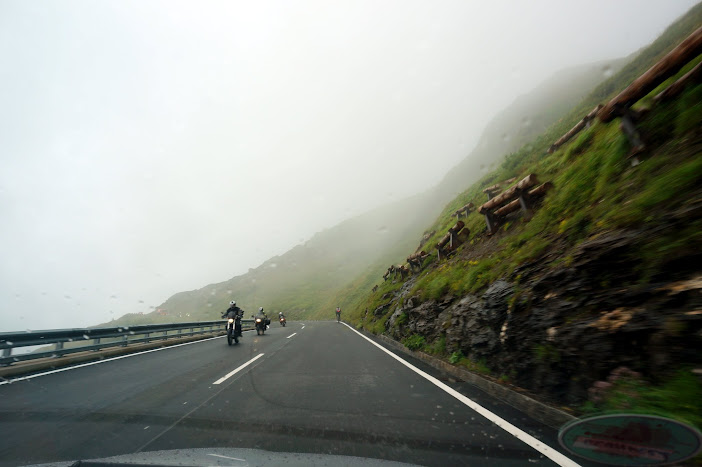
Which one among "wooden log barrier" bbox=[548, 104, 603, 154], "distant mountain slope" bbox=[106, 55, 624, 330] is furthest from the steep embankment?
"distant mountain slope" bbox=[106, 55, 624, 330]

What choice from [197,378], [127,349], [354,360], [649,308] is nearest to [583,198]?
[649,308]

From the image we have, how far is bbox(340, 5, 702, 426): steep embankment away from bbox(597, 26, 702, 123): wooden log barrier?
1.36ft

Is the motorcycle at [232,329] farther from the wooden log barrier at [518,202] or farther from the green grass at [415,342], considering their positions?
the wooden log barrier at [518,202]

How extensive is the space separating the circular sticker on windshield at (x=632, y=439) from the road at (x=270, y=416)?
0.36 metres

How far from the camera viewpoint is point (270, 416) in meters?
4.43

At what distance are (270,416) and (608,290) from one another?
497cm

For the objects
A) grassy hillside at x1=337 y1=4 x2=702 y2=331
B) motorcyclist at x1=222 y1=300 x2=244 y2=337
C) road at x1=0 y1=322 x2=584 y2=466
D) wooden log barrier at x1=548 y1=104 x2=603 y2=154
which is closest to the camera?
road at x1=0 y1=322 x2=584 y2=466

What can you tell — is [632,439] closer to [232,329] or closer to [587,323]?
[587,323]

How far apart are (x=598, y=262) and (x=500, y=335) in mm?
2235

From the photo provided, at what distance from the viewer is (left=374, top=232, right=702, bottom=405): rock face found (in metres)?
3.53

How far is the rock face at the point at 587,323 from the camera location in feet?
11.6

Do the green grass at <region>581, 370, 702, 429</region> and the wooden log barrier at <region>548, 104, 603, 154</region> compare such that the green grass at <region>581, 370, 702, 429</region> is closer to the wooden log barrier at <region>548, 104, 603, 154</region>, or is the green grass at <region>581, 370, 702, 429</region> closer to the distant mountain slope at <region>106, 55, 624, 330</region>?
the wooden log barrier at <region>548, 104, 603, 154</region>

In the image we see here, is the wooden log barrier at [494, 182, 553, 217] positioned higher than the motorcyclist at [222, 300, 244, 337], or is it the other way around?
the wooden log barrier at [494, 182, 553, 217]

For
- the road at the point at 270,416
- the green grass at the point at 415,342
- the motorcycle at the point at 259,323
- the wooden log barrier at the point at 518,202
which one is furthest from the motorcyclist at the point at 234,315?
the wooden log barrier at the point at 518,202
